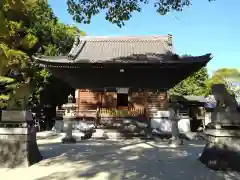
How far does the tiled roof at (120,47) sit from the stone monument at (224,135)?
33.1 ft

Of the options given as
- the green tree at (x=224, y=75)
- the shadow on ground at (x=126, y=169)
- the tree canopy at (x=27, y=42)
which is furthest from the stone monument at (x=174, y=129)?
the green tree at (x=224, y=75)

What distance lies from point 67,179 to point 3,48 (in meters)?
12.0

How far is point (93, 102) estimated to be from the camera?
17.9 m

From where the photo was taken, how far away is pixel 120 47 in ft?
68.7

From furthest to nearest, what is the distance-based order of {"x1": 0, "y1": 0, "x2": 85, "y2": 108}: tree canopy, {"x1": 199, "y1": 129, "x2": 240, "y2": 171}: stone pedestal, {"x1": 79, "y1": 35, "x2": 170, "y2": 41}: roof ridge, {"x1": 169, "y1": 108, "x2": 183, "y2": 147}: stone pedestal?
{"x1": 79, "y1": 35, "x2": 170, "y2": 41}: roof ridge
{"x1": 0, "y1": 0, "x2": 85, "y2": 108}: tree canopy
{"x1": 169, "y1": 108, "x2": 183, "y2": 147}: stone pedestal
{"x1": 199, "y1": 129, "x2": 240, "y2": 171}: stone pedestal

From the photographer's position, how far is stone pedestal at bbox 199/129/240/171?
22.5 feet

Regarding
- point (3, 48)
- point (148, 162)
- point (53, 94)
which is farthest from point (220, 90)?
point (53, 94)

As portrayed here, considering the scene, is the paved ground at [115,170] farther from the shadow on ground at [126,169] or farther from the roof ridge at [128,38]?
the roof ridge at [128,38]

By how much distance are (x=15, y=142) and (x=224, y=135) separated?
19.6 feet

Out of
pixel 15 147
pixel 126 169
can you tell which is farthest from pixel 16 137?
pixel 126 169

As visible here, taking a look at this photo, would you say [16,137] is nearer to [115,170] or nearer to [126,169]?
[115,170]

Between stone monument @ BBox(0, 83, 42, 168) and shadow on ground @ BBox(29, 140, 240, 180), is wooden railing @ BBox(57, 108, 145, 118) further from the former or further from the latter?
stone monument @ BBox(0, 83, 42, 168)

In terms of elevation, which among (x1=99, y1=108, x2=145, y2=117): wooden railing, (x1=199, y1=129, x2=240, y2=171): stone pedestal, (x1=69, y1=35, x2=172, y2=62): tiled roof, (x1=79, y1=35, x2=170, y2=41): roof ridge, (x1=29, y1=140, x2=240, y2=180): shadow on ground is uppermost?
(x1=79, y1=35, x2=170, y2=41): roof ridge

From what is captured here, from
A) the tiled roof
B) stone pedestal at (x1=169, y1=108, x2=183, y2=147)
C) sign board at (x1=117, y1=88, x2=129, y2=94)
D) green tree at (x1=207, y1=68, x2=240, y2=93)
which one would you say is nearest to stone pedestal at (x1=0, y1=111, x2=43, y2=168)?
stone pedestal at (x1=169, y1=108, x2=183, y2=147)
